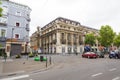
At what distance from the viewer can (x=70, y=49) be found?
218 feet

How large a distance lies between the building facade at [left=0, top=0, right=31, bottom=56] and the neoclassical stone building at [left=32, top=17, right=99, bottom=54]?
19.3m

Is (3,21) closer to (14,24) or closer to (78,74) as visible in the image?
(14,24)

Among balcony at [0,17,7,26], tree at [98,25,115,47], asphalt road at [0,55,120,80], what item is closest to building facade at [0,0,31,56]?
balcony at [0,17,7,26]

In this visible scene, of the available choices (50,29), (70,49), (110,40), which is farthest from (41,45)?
(110,40)

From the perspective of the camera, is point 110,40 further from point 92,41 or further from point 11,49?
point 11,49

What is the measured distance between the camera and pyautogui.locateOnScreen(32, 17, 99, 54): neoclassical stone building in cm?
6284

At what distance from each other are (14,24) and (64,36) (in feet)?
86.2

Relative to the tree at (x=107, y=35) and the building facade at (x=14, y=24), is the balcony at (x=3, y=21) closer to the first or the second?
the building facade at (x=14, y=24)

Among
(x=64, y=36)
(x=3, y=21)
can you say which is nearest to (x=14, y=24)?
(x=3, y=21)

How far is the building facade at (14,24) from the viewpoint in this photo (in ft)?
133

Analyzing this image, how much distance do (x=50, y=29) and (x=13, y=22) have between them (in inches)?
1101

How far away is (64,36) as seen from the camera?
6469 centimetres

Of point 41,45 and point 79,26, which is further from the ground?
point 79,26

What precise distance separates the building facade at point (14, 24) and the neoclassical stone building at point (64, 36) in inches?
758
